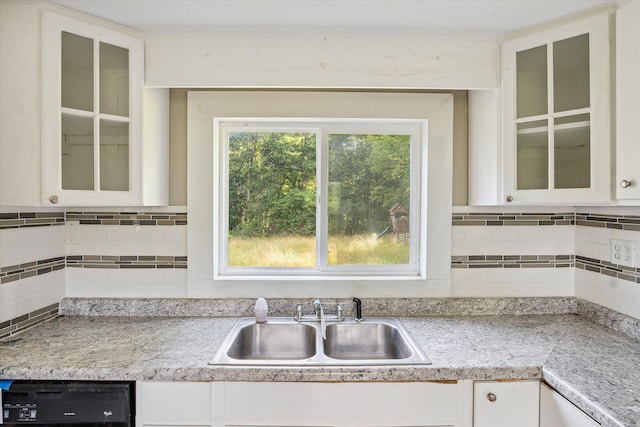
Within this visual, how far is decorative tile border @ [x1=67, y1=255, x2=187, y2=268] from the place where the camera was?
184cm

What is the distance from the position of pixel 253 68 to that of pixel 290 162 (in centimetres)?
51

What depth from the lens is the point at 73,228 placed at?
72.2 inches

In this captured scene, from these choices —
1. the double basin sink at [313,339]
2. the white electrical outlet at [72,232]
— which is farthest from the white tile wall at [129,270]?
the double basin sink at [313,339]

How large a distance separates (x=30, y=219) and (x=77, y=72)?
694 millimetres

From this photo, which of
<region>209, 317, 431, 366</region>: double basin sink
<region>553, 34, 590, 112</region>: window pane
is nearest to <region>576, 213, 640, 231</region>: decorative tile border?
<region>553, 34, 590, 112</region>: window pane

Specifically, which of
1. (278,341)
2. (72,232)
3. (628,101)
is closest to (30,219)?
(72,232)

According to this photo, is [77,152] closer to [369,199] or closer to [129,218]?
[129,218]

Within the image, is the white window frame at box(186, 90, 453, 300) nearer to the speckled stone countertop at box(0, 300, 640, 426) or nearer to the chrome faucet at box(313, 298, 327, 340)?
the chrome faucet at box(313, 298, 327, 340)

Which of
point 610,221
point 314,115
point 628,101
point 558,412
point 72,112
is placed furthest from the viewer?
point 314,115

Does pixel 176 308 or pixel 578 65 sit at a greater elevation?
pixel 578 65

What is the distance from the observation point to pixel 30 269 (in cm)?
164

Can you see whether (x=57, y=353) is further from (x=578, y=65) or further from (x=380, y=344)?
(x=578, y=65)

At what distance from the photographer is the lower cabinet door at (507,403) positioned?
1.27m

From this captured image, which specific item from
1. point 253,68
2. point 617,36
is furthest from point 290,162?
point 617,36
